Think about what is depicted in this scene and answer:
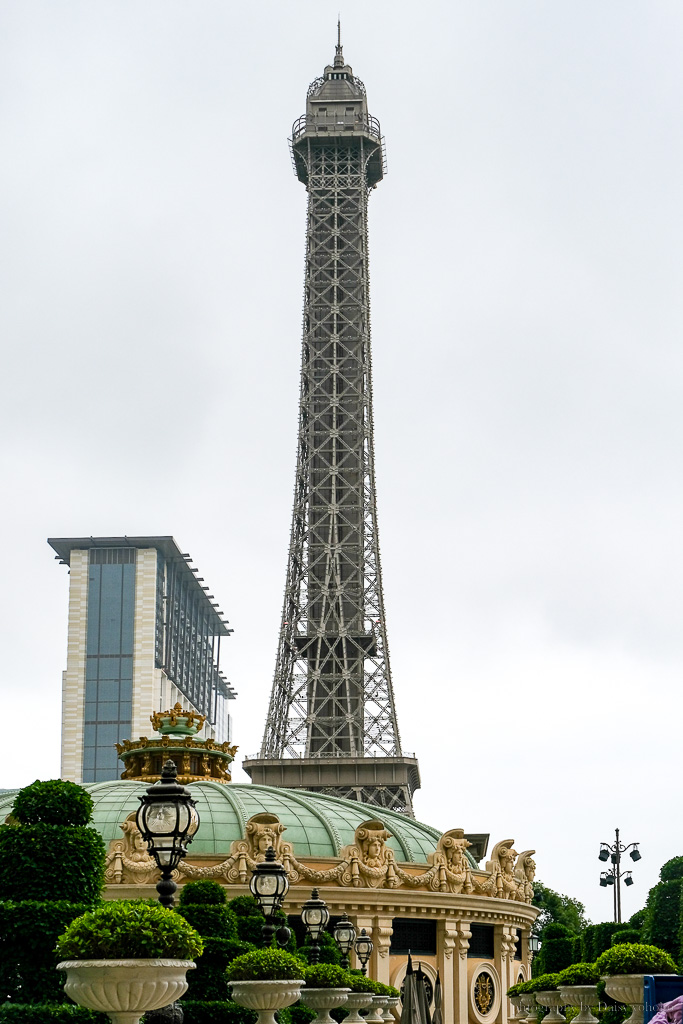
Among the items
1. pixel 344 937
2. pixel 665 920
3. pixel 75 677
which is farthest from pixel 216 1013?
pixel 75 677

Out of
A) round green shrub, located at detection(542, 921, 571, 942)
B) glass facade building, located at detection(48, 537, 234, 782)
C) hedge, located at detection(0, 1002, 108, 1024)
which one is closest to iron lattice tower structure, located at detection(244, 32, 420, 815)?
glass facade building, located at detection(48, 537, 234, 782)

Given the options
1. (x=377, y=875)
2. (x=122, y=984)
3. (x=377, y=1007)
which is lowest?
(x=377, y=1007)

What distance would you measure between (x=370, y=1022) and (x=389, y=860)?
15222 mm

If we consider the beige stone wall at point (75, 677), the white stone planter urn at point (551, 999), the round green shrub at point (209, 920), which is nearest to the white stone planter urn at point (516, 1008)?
the white stone planter urn at point (551, 999)

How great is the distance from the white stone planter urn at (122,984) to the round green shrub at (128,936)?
261 millimetres

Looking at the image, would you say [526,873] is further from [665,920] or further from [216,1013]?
[216,1013]

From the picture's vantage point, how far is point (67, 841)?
31.7 metres

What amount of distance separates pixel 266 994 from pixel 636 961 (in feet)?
44.5

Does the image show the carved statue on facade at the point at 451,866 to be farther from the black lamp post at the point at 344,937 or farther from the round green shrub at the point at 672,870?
the black lamp post at the point at 344,937

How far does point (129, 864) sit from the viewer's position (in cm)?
5712

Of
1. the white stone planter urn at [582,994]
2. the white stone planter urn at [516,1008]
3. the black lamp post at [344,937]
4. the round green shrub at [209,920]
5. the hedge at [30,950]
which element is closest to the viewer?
the hedge at [30,950]

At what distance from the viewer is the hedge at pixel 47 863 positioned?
1227 inches

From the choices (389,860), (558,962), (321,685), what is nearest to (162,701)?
(321,685)

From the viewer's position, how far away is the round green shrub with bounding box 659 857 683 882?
57781mm
